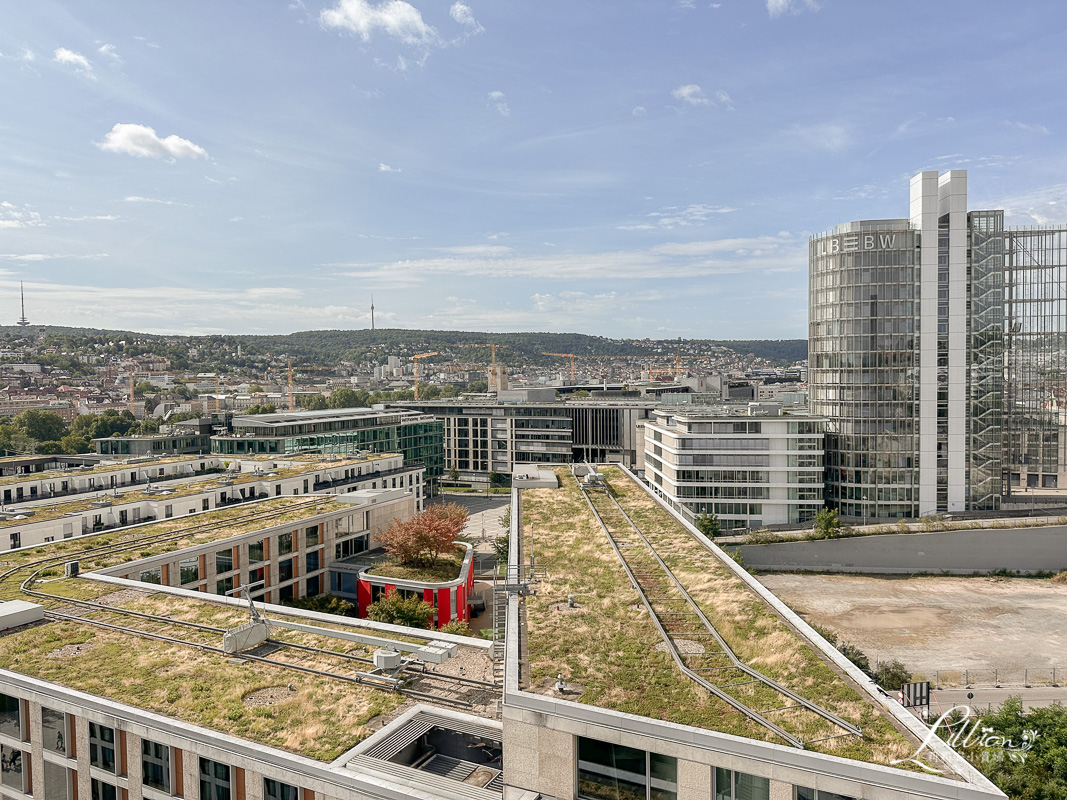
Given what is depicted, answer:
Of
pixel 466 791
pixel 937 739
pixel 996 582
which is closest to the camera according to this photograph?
pixel 937 739

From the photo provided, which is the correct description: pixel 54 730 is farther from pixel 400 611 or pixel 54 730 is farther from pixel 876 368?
pixel 876 368

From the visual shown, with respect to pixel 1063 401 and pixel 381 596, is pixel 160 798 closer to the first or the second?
pixel 381 596

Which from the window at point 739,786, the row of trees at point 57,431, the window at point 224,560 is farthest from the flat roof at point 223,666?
the row of trees at point 57,431

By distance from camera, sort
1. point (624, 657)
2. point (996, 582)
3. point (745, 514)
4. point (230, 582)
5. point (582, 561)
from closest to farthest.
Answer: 1. point (624, 657)
2. point (582, 561)
3. point (230, 582)
4. point (996, 582)
5. point (745, 514)

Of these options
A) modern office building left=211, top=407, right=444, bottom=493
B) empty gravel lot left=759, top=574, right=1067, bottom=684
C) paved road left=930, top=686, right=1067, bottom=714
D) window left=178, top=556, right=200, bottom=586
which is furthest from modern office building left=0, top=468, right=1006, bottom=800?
modern office building left=211, top=407, right=444, bottom=493

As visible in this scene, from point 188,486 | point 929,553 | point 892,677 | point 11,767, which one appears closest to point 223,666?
point 11,767

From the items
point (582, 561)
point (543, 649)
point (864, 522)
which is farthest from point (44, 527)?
point (864, 522)

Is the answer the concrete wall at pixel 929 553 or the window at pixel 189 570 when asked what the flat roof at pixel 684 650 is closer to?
the window at pixel 189 570
